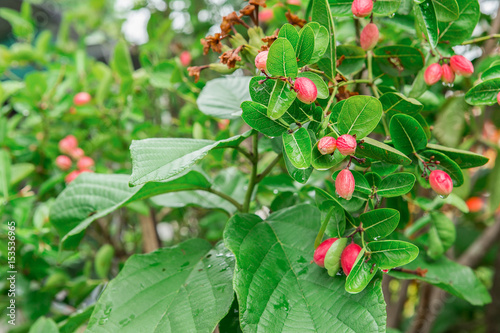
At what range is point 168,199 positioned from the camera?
0.69 metres

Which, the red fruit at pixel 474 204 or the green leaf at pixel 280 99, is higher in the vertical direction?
the green leaf at pixel 280 99

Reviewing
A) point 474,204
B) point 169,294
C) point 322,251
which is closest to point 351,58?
point 322,251

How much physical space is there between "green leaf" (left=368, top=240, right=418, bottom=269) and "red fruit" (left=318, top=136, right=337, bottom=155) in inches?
4.5

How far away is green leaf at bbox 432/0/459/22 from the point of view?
43cm

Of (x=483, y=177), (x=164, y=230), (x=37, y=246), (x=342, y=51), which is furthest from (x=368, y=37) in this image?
(x=164, y=230)

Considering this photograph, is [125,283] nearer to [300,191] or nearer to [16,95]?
[300,191]

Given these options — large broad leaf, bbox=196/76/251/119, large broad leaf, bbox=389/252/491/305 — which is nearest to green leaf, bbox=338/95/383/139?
large broad leaf, bbox=196/76/251/119

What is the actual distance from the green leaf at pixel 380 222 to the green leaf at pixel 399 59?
0.24 metres

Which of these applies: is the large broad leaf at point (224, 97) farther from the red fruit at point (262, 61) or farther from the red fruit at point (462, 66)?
the red fruit at point (462, 66)

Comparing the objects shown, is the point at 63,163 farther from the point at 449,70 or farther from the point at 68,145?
the point at 449,70

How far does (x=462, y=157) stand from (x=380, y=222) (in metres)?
0.13

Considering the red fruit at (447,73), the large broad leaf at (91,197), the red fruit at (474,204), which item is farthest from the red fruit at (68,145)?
the red fruit at (474,204)

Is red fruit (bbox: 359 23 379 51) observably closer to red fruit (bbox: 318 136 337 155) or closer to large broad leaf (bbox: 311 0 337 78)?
large broad leaf (bbox: 311 0 337 78)

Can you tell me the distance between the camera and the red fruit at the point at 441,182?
406mm
